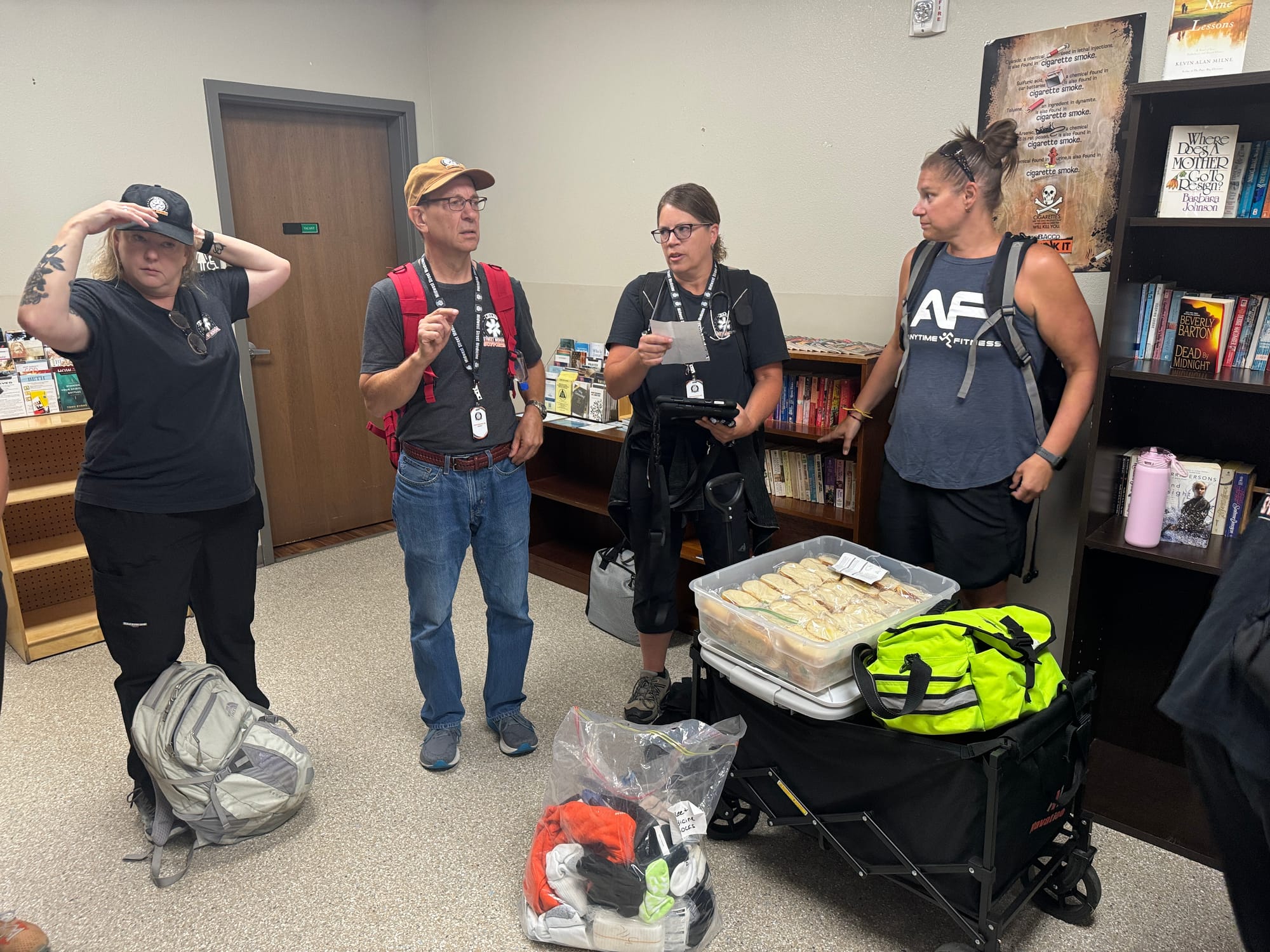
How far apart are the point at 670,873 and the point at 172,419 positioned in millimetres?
1530

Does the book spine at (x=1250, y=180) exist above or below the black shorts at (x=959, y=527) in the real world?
above

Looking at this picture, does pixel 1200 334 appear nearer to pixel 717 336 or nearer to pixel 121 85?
pixel 717 336

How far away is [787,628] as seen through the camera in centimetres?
183

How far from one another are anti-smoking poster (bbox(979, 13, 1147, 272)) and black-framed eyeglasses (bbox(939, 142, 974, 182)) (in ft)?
1.66

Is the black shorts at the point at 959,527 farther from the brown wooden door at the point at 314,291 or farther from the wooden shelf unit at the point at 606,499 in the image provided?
the brown wooden door at the point at 314,291

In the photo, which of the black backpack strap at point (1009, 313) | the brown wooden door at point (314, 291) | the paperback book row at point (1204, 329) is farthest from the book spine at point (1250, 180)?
the brown wooden door at point (314, 291)

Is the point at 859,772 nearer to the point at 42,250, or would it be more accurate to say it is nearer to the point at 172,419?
the point at 172,419

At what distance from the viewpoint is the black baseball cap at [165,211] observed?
6.40 feet

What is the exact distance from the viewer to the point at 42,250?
11.5 ft

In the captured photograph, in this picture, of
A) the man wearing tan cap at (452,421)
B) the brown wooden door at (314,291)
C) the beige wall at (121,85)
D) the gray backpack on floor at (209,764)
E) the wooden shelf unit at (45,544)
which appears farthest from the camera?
the brown wooden door at (314,291)

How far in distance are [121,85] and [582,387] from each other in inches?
88.6

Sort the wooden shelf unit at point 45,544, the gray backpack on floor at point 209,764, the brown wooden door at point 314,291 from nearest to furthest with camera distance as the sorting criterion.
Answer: the gray backpack on floor at point 209,764 < the wooden shelf unit at point 45,544 < the brown wooden door at point 314,291

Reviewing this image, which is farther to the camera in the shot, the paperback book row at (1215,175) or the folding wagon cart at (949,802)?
the paperback book row at (1215,175)

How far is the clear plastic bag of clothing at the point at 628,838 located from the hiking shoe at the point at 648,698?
56 centimetres
